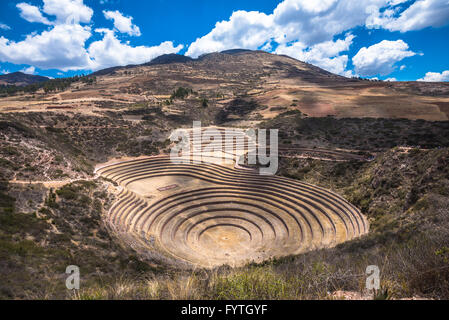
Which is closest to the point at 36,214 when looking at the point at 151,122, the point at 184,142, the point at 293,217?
the point at 293,217

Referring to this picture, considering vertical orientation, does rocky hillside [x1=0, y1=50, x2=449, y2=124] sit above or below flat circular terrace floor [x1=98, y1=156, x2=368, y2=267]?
above
